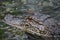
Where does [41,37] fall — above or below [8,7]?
below

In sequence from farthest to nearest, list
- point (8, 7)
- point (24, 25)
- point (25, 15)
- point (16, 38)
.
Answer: point (8, 7), point (25, 15), point (24, 25), point (16, 38)

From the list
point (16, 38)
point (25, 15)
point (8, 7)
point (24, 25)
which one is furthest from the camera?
point (8, 7)

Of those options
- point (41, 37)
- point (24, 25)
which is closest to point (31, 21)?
point (24, 25)

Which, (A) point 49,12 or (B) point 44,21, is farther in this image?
(A) point 49,12

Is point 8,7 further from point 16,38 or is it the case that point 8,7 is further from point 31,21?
point 16,38

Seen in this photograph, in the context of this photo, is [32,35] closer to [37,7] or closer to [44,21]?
[44,21]

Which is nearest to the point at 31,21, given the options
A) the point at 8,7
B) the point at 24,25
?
the point at 24,25
